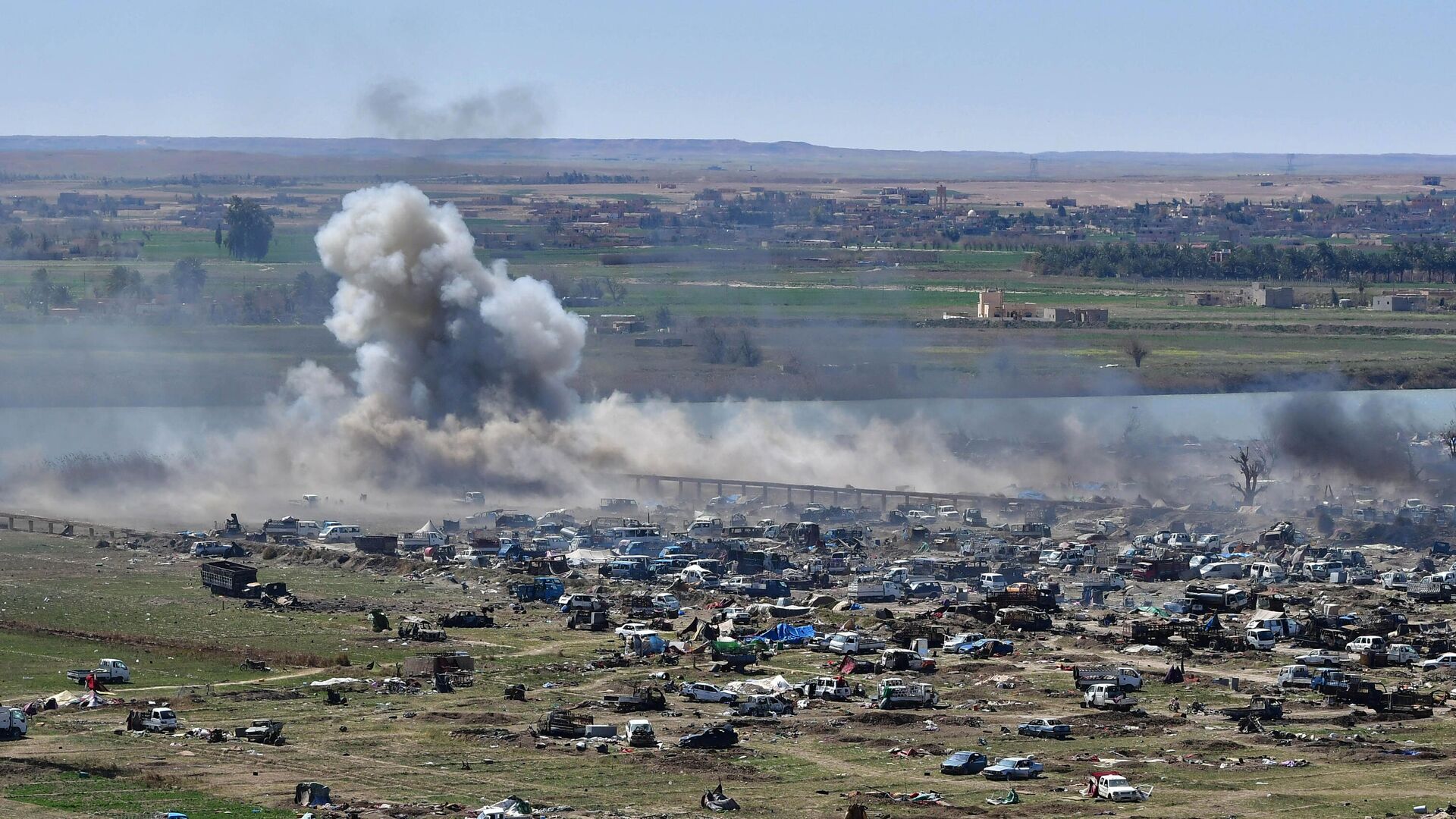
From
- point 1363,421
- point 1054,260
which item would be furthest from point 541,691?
point 1054,260

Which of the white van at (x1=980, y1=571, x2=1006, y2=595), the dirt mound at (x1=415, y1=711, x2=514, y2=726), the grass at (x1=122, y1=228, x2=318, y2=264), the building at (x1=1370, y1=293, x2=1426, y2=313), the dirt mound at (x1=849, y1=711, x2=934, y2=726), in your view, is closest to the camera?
the dirt mound at (x1=415, y1=711, x2=514, y2=726)

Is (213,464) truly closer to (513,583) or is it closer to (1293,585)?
(513,583)

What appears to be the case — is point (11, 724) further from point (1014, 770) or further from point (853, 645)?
point (853, 645)

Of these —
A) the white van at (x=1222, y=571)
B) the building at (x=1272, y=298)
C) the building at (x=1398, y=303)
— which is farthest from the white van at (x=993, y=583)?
the building at (x=1272, y=298)

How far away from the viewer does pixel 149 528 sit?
68.2m

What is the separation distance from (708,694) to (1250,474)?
125ft

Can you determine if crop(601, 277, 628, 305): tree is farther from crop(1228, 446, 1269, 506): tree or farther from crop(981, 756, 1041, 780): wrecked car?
crop(981, 756, 1041, 780): wrecked car

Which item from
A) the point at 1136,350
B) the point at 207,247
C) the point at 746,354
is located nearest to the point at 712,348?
the point at 746,354

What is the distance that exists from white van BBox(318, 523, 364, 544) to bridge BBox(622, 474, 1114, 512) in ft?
50.4

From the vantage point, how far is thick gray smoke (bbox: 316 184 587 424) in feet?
266

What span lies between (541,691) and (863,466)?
44340 mm

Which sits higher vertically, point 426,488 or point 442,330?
point 442,330

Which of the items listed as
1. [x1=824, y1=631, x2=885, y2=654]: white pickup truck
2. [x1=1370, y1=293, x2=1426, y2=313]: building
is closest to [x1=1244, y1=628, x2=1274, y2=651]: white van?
[x1=824, y1=631, x2=885, y2=654]: white pickup truck

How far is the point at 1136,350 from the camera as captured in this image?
118188 millimetres
